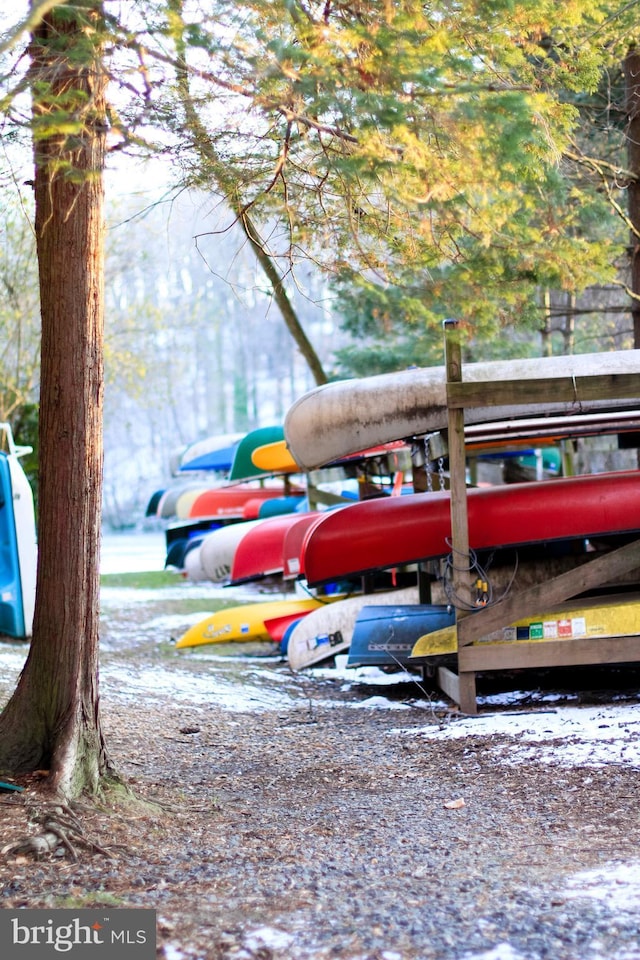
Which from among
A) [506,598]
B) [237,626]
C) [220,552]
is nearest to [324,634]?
[237,626]

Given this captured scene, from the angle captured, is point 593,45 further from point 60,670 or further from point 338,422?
point 60,670

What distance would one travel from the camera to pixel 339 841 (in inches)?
156

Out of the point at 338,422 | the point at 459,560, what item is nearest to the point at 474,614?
the point at 459,560

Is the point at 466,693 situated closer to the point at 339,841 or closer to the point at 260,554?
the point at 339,841

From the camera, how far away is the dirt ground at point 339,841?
9.50 ft

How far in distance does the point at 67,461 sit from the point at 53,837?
1.55m

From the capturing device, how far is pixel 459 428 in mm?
6137

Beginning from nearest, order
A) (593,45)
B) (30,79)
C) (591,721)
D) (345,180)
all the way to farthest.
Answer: (30,79)
(345,180)
(591,721)
(593,45)

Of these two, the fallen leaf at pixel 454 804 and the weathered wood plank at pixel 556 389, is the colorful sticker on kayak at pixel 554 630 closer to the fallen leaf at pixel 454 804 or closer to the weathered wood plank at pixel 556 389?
the weathered wood plank at pixel 556 389

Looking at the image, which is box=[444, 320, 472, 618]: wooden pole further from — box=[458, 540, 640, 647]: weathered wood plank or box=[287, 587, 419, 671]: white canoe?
box=[287, 587, 419, 671]: white canoe

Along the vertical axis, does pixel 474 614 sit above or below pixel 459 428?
below

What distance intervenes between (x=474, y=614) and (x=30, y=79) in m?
4.06

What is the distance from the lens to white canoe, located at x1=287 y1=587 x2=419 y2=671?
844 centimetres

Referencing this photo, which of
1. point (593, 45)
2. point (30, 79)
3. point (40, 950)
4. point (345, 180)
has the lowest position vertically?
point (40, 950)
